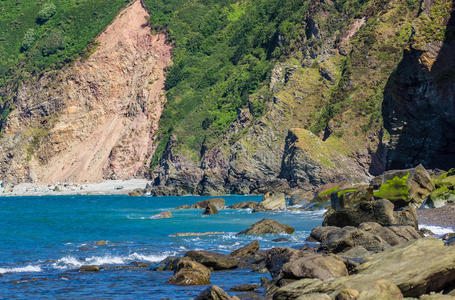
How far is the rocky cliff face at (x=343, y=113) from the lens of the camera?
190ft

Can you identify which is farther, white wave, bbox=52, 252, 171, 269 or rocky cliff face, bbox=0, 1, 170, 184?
rocky cliff face, bbox=0, 1, 170, 184

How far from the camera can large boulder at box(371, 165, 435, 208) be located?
37.1 meters

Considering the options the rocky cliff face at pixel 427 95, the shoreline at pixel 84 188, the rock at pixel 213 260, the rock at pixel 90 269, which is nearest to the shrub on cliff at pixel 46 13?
the shoreline at pixel 84 188

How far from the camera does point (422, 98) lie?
58062mm

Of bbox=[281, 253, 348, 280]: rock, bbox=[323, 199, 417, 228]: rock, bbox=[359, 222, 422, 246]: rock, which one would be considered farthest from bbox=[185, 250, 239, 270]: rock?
bbox=[323, 199, 417, 228]: rock

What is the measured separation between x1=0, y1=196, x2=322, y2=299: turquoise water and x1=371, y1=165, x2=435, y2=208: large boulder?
536 cm

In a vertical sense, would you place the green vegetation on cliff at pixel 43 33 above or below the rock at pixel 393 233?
above

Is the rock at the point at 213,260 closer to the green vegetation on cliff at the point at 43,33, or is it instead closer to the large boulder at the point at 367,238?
the large boulder at the point at 367,238

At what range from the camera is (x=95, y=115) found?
132m

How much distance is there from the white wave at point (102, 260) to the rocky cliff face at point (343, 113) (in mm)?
37839

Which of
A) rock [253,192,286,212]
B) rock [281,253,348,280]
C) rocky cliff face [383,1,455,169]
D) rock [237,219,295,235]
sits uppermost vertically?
rocky cliff face [383,1,455,169]

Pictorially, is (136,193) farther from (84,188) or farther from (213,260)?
(213,260)

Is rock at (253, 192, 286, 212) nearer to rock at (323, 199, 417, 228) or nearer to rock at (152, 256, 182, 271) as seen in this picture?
rock at (323, 199, 417, 228)

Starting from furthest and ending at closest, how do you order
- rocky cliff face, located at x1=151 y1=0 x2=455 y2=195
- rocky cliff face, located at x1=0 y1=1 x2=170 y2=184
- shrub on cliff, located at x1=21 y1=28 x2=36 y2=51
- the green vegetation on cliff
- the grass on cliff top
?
shrub on cliff, located at x1=21 y1=28 x2=36 y2=51 < the grass on cliff top < the green vegetation on cliff < rocky cliff face, located at x1=0 y1=1 x2=170 y2=184 < rocky cliff face, located at x1=151 y1=0 x2=455 y2=195
